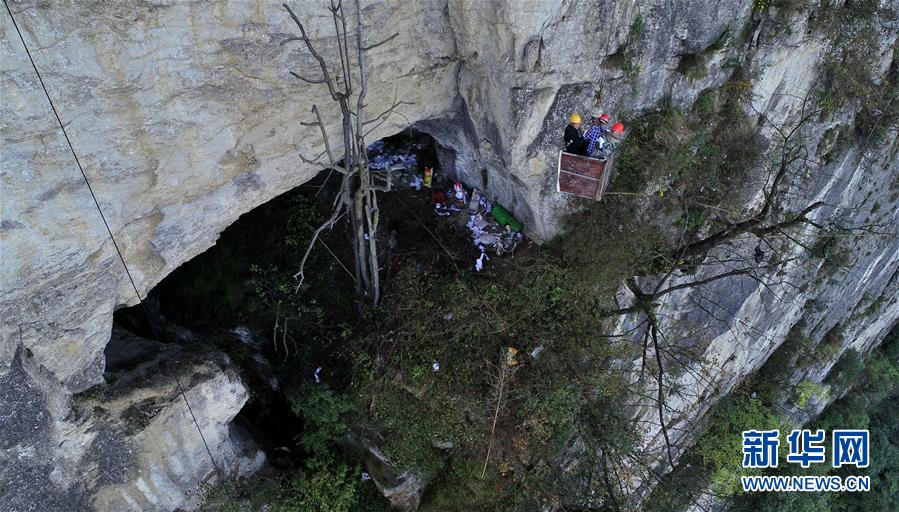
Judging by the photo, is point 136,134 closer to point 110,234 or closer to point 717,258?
point 110,234

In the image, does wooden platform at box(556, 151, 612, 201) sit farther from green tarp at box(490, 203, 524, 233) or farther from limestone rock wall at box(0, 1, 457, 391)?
limestone rock wall at box(0, 1, 457, 391)

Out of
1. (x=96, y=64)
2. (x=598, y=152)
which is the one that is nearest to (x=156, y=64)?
(x=96, y=64)

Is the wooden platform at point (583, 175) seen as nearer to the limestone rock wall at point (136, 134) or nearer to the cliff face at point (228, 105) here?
the cliff face at point (228, 105)

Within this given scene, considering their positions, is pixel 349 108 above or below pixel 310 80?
below

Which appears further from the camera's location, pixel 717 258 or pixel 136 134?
pixel 717 258

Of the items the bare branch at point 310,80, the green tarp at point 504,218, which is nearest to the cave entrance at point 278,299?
the green tarp at point 504,218

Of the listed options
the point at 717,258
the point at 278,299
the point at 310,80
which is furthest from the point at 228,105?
the point at 717,258
